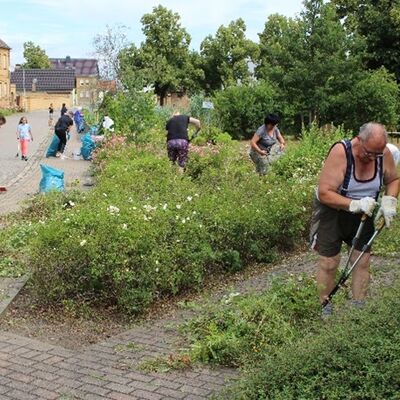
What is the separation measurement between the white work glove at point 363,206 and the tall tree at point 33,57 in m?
120

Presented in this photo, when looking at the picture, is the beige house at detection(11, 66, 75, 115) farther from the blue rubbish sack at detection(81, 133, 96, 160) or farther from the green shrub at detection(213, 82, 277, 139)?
the blue rubbish sack at detection(81, 133, 96, 160)

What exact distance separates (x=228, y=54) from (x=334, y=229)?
54.2 metres

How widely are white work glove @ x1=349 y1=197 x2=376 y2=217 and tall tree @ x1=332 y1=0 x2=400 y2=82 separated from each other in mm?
31327

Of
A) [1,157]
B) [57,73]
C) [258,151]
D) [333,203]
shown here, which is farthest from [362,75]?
[57,73]

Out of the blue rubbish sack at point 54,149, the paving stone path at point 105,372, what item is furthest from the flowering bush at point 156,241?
the blue rubbish sack at point 54,149

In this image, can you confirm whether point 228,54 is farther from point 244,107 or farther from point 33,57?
point 33,57

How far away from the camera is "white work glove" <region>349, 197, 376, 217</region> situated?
4.74 meters

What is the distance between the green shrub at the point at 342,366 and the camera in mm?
3098

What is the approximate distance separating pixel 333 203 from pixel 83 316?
2400 mm

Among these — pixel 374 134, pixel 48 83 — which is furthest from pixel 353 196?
pixel 48 83

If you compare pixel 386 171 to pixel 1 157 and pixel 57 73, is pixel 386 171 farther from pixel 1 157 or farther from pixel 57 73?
pixel 57 73

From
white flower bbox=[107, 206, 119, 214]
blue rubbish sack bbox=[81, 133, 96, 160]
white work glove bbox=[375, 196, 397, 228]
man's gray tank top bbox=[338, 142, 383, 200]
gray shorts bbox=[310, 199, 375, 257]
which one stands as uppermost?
man's gray tank top bbox=[338, 142, 383, 200]

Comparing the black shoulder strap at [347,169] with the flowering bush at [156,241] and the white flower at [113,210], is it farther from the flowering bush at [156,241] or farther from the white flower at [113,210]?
the white flower at [113,210]

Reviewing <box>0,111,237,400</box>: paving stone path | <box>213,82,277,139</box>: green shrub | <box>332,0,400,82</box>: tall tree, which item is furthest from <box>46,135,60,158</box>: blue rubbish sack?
<box>0,111,237,400</box>: paving stone path
